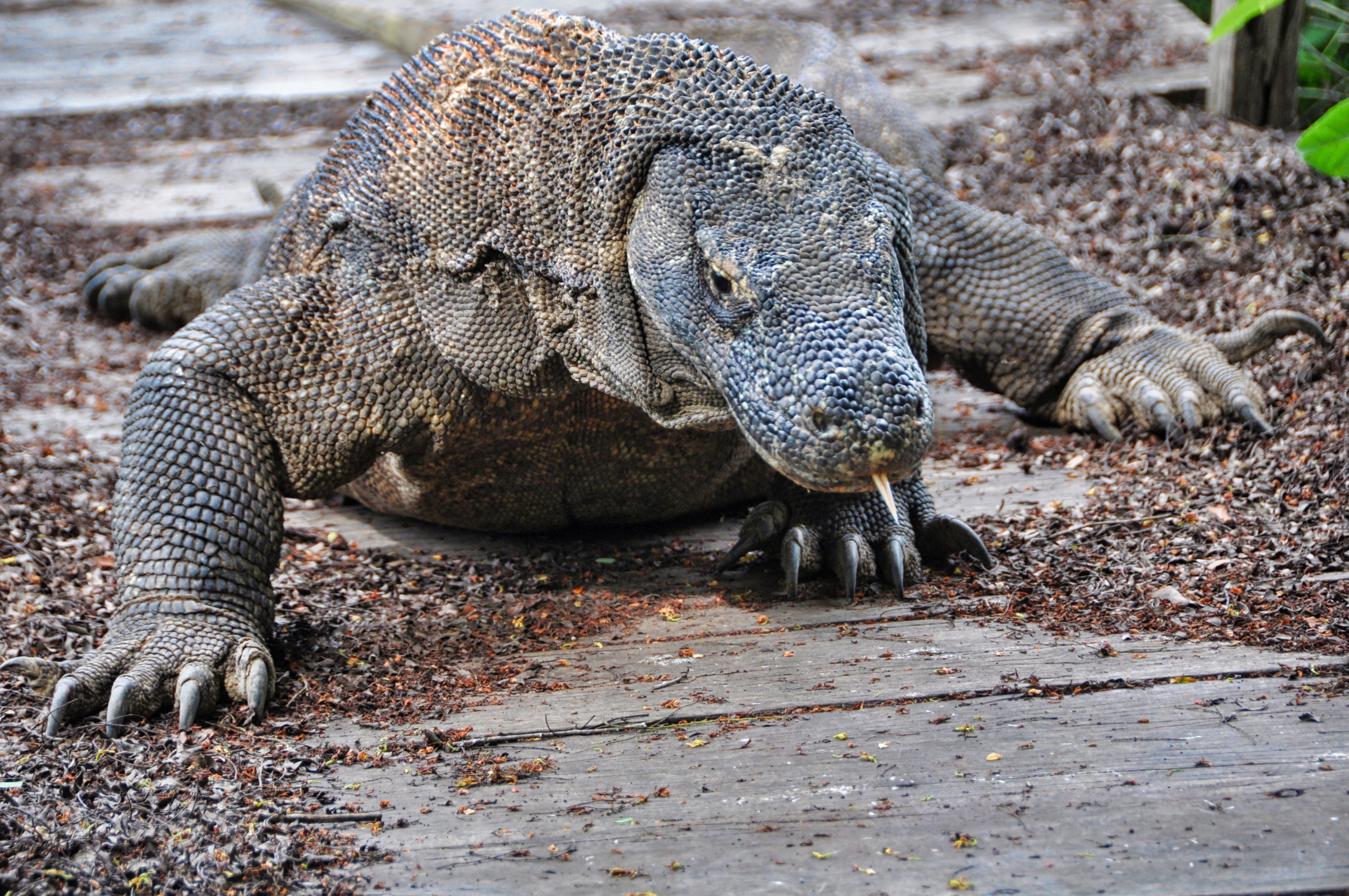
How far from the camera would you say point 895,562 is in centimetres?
346

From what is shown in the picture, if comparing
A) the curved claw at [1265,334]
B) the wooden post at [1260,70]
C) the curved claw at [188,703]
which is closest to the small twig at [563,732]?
the curved claw at [188,703]

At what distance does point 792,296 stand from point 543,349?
82cm

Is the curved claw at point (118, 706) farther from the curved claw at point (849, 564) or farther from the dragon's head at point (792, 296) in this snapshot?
the curved claw at point (849, 564)

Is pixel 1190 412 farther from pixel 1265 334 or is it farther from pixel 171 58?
pixel 171 58

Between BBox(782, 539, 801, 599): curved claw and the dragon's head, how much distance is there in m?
0.88

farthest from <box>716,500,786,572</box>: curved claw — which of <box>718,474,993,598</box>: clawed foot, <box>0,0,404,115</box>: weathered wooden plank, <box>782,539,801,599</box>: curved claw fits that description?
<box>0,0,404,115</box>: weathered wooden plank

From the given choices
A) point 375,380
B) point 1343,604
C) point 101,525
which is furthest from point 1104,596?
point 101,525

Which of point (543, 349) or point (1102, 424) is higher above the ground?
point (543, 349)

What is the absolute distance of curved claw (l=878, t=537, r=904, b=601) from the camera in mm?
3422

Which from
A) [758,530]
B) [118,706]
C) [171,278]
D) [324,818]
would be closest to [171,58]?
[171,278]

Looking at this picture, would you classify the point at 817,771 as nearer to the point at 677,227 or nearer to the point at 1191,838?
the point at 1191,838

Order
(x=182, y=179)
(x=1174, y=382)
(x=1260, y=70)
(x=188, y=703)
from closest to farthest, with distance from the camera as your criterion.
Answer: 1. (x=188, y=703)
2. (x=1174, y=382)
3. (x=1260, y=70)
4. (x=182, y=179)

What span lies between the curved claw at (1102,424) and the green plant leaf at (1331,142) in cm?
112

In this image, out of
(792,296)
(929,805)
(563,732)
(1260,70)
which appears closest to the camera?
(929,805)
